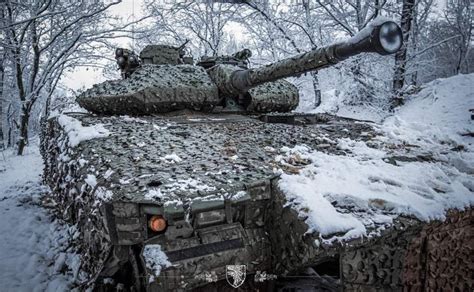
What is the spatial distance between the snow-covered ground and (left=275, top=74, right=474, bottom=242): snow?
201cm

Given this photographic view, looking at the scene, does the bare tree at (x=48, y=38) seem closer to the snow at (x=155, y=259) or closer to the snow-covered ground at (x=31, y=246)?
the snow-covered ground at (x=31, y=246)

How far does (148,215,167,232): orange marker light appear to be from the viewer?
6.14 ft

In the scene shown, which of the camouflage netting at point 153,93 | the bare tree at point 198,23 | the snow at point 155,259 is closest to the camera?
the snow at point 155,259

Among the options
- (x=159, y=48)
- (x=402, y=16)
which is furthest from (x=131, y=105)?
(x=402, y=16)

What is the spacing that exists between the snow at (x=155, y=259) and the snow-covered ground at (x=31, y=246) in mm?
1403

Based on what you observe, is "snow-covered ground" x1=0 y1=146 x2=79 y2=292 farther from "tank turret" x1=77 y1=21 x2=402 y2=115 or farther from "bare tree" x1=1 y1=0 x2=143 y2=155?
"bare tree" x1=1 y1=0 x2=143 y2=155

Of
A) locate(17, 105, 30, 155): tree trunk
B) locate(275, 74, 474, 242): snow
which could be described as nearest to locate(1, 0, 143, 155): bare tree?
locate(17, 105, 30, 155): tree trunk

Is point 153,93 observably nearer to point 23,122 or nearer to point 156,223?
point 156,223

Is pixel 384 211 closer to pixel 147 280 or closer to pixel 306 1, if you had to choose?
pixel 147 280

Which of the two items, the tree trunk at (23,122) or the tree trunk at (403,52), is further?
the tree trunk at (403,52)

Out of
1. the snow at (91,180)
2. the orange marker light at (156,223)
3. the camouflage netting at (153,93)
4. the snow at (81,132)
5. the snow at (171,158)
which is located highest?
the camouflage netting at (153,93)

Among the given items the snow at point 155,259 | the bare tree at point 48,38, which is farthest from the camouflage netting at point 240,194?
the bare tree at point 48,38

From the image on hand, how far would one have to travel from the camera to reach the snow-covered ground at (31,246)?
3146 mm

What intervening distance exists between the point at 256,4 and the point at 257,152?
1100cm
